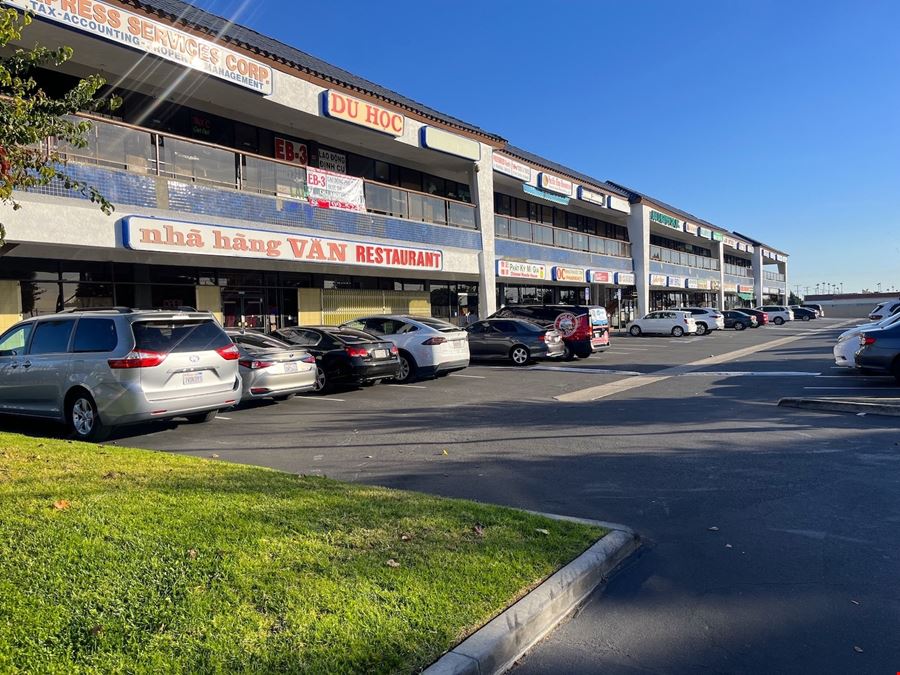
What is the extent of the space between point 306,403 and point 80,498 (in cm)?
740

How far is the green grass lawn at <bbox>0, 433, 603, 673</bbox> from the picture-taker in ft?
10.4

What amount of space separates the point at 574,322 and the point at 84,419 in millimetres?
15835

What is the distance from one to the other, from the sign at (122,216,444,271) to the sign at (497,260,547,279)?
5068 millimetres

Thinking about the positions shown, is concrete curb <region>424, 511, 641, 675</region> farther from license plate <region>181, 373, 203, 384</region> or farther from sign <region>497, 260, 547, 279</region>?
sign <region>497, 260, 547, 279</region>

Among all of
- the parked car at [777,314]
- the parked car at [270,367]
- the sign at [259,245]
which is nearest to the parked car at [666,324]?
the sign at [259,245]

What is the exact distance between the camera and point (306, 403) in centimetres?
1261

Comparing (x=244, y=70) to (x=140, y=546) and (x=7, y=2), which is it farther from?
(x=140, y=546)

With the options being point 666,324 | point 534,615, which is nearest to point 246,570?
point 534,615

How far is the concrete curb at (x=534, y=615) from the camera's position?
3.29 m

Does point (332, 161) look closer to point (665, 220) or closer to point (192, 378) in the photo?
point (192, 378)

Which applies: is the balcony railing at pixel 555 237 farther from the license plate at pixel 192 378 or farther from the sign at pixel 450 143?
the license plate at pixel 192 378

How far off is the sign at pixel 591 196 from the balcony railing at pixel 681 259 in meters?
8.90

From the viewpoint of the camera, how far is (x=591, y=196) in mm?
33031

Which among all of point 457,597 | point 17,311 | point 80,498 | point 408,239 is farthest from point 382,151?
point 457,597
